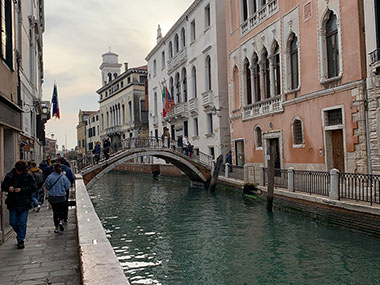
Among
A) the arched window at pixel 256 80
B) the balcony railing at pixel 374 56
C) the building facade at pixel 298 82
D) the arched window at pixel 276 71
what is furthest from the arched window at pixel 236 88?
the balcony railing at pixel 374 56

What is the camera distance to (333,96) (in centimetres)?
1249

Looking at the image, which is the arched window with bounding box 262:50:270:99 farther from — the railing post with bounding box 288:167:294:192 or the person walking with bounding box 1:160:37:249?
the person walking with bounding box 1:160:37:249

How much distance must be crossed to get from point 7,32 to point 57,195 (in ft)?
9.85

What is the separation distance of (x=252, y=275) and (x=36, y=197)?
557cm

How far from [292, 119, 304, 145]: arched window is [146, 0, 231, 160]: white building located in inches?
287

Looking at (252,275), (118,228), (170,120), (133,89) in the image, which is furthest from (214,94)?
(133,89)

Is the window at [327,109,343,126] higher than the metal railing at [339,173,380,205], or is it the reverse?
the window at [327,109,343,126]

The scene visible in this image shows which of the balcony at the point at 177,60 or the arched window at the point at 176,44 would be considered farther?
the arched window at the point at 176,44

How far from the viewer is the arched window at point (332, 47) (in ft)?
41.3

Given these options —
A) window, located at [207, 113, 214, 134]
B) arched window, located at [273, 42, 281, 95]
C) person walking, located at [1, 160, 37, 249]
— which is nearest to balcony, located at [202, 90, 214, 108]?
window, located at [207, 113, 214, 134]

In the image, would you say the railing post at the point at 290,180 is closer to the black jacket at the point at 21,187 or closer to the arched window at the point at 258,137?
the arched window at the point at 258,137

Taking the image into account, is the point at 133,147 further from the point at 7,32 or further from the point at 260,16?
the point at 7,32

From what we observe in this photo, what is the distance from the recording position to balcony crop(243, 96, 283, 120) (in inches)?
631

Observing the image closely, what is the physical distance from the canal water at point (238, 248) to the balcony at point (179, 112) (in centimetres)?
1377
